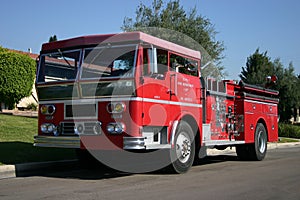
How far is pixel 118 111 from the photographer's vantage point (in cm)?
845

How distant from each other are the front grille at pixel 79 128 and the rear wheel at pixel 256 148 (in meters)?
6.06

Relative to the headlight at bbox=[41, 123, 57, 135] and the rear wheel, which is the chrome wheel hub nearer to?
the headlight at bbox=[41, 123, 57, 135]

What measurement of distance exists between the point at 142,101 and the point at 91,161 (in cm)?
295

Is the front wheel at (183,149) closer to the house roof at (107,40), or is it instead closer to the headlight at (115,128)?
the headlight at (115,128)

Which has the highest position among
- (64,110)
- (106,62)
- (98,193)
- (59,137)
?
(106,62)

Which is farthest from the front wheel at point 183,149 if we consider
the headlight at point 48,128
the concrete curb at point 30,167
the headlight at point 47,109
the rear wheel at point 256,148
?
the rear wheel at point 256,148

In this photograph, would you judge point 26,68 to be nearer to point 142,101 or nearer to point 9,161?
point 9,161

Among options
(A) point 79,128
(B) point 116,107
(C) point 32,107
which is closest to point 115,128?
(B) point 116,107

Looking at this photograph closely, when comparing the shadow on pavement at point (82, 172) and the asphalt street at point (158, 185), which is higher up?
the shadow on pavement at point (82, 172)

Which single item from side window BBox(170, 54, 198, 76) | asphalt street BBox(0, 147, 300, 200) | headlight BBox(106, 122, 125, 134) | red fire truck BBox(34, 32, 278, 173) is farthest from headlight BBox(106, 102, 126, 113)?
side window BBox(170, 54, 198, 76)

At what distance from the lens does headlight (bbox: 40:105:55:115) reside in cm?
926

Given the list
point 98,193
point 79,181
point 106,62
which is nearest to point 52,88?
point 106,62

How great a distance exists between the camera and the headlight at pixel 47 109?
9258 mm

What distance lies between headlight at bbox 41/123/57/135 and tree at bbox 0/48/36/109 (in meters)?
13.5
